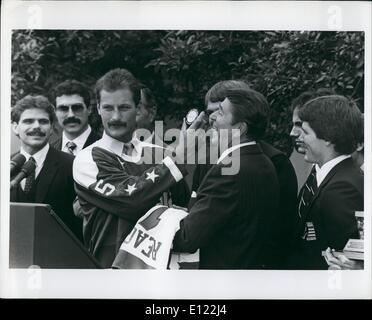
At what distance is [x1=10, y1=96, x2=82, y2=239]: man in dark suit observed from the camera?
4383mm

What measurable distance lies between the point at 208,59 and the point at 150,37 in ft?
1.39

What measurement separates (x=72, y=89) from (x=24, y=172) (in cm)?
67

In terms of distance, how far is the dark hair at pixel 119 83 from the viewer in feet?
14.4

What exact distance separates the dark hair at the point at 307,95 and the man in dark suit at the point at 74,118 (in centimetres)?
138

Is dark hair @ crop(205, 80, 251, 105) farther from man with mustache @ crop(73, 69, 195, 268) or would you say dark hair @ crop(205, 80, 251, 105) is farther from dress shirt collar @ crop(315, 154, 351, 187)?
dress shirt collar @ crop(315, 154, 351, 187)

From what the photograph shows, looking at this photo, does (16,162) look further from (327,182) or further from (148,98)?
(327,182)

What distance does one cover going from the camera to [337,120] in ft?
14.5

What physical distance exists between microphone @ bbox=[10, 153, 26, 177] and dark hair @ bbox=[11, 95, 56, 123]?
0.82 ft

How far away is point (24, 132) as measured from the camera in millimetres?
4418

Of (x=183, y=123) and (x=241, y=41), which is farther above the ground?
(x=241, y=41)

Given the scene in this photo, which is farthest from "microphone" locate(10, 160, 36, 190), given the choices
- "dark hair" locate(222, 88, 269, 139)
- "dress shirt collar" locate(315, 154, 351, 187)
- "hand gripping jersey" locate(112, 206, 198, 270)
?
"dress shirt collar" locate(315, 154, 351, 187)

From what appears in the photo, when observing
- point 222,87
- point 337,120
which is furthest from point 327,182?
point 222,87
